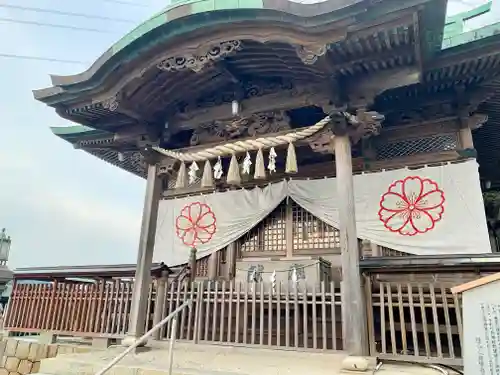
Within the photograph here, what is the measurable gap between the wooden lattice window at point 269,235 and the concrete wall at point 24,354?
3658 mm

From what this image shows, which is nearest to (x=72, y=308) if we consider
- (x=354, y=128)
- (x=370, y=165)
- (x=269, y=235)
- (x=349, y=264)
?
(x=269, y=235)

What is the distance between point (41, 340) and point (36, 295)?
2.98ft

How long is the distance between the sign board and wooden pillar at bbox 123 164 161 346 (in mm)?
4417

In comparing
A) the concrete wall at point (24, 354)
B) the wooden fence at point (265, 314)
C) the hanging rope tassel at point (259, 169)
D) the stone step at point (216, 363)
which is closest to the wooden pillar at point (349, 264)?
the wooden fence at point (265, 314)

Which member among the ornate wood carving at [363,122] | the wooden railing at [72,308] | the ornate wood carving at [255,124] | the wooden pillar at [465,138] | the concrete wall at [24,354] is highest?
the ornate wood carving at [255,124]

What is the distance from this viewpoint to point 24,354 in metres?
6.86

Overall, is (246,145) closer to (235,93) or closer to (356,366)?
(235,93)

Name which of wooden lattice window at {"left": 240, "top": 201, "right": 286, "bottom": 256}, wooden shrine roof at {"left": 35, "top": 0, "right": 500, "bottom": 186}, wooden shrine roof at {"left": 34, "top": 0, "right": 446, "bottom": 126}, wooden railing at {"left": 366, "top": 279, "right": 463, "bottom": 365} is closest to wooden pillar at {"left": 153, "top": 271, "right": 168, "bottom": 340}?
wooden lattice window at {"left": 240, "top": 201, "right": 286, "bottom": 256}

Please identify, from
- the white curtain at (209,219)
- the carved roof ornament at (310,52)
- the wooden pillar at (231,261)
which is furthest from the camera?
the wooden pillar at (231,261)

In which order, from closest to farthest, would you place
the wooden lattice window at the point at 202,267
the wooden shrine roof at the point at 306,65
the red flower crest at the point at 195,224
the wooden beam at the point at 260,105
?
the wooden shrine roof at the point at 306,65 < the wooden beam at the point at 260,105 < the red flower crest at the point at 195,224 < the wooden lattice window at the point at 202,267

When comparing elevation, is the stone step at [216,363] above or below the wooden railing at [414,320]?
below

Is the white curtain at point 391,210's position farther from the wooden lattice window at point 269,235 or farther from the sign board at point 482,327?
the sign board at point 482,327

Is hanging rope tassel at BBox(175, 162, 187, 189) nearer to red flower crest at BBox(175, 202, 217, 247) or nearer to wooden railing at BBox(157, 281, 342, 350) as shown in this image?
wooden railing at BBox(157, 281, 342, 350)

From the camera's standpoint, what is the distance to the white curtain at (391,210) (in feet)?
18.4
